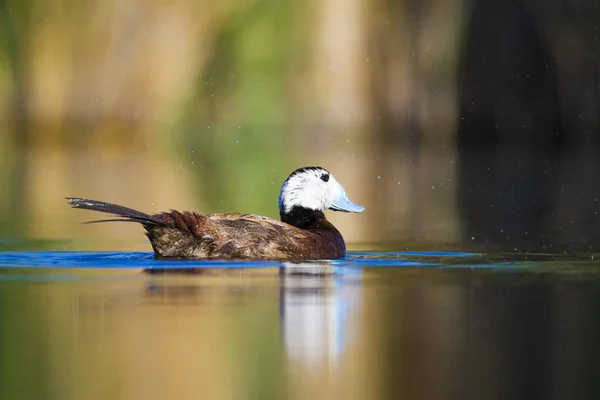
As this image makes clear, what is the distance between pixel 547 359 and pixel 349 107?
27830 mm

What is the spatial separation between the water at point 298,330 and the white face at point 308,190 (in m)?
1.32

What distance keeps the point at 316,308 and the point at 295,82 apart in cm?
2776

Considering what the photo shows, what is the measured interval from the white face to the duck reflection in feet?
4.04

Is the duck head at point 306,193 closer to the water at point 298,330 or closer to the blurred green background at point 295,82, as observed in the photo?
the water at point 298,330

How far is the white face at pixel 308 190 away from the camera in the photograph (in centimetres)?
1142

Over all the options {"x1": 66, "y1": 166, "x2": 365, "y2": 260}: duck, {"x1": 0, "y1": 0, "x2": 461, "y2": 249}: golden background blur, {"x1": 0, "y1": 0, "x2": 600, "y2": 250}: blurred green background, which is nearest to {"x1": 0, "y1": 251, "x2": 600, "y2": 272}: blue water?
{"x1": 66, "y1": 166, "x2": 365, "y2": 260}: duck

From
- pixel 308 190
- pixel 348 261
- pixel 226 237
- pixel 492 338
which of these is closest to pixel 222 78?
pixel 308 190

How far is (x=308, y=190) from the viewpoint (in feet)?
37.5

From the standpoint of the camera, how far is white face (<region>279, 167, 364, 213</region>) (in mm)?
11422

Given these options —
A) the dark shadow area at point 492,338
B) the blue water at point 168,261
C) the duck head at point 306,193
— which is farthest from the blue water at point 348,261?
the dark shadow area at point 492,338

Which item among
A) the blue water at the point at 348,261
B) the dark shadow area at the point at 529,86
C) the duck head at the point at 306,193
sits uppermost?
the dark shadow area at the point at 529,86

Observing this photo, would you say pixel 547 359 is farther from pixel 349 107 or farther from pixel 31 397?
pixel 349 107

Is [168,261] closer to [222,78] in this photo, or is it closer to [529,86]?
[529,86]

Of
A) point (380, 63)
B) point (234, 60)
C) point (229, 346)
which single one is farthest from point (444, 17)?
point (229, 346)
